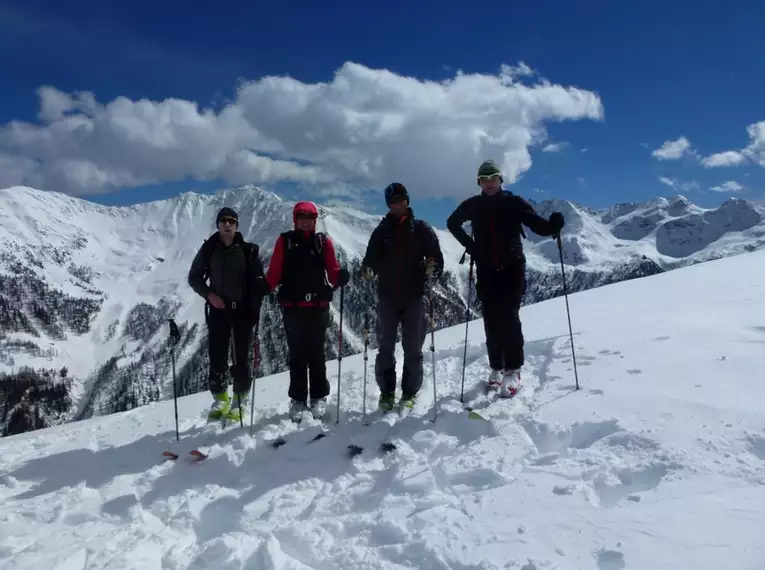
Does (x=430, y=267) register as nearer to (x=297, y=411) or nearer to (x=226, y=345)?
(x=297, y=411)

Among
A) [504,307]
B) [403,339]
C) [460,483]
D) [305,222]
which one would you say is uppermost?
[305,222]

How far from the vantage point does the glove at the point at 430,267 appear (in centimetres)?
763

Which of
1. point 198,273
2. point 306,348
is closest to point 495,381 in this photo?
point 306,348

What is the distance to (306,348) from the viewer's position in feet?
26.1

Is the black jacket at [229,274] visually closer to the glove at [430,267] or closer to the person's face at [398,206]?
the person's face at [398,206]

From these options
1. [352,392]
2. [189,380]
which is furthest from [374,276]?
[189,380]

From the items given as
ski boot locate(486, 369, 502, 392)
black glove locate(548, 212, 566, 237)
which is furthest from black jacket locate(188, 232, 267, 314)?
black glove locate(548, 212, 566, 237)

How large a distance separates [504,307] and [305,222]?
133 inches

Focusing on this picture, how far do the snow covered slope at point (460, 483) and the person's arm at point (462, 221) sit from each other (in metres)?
2.51

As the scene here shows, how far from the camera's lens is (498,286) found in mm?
7785

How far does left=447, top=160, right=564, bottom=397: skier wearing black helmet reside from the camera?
7.68 meters

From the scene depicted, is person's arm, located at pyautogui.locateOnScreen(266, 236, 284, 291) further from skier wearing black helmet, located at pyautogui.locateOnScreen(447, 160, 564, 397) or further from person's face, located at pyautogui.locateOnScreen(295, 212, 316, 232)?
skier wearing black helmet, located at pyautogui.locateOnScreen(447, 160, 564, 397)

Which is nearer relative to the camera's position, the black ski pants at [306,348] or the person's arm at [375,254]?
the person's arm at [375,254]

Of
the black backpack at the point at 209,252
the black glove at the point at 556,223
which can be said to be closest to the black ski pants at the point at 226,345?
the black backpack at the point at 209,252
